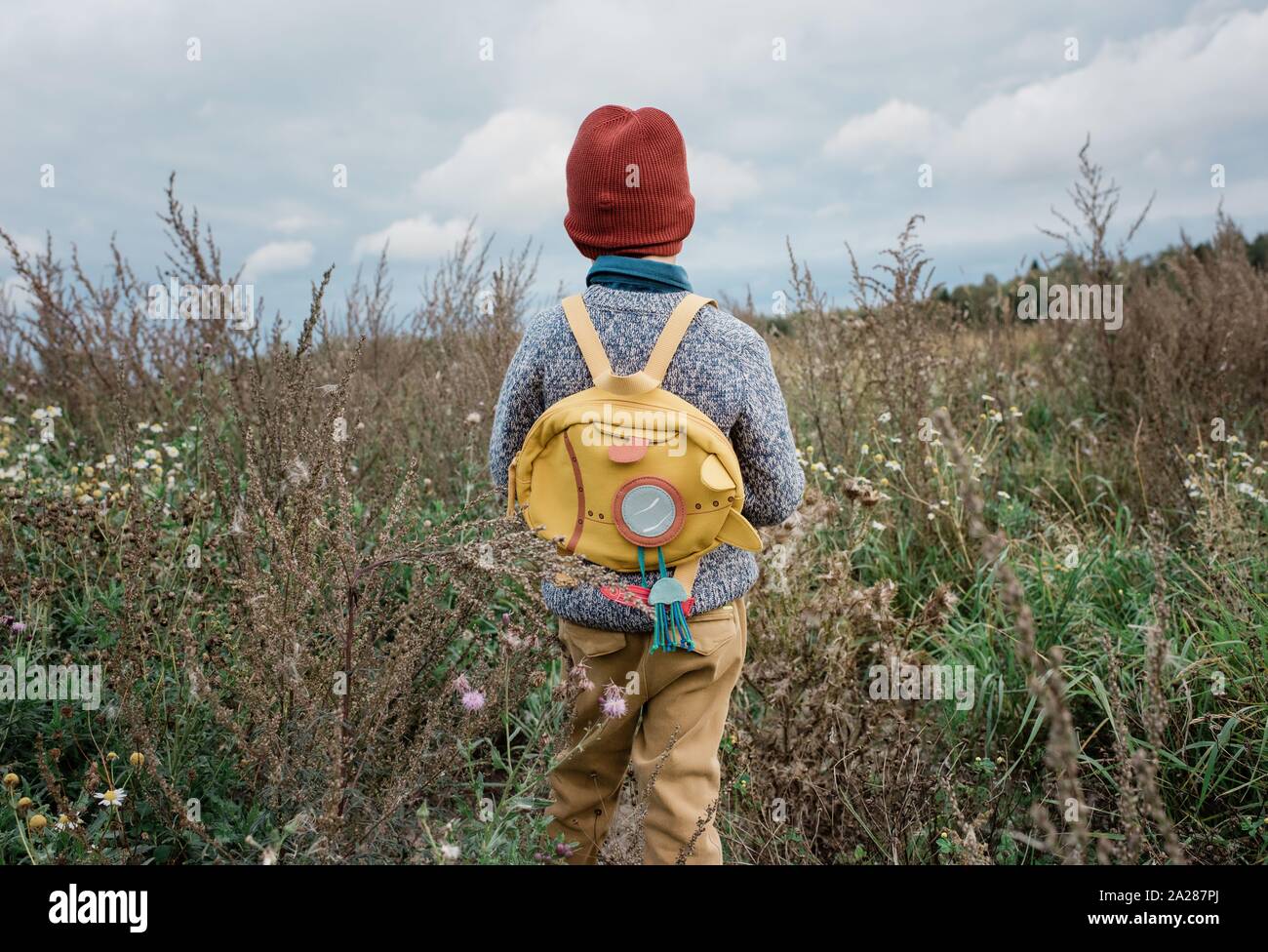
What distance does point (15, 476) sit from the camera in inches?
154

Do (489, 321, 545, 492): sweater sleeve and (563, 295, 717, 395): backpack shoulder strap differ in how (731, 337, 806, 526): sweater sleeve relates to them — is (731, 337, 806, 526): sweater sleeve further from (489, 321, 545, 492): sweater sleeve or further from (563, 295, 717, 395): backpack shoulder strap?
(489, 321, 545, 492): sweater sleeve

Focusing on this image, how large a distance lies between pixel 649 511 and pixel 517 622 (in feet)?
3.07

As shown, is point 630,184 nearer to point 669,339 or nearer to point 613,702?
point 669,339

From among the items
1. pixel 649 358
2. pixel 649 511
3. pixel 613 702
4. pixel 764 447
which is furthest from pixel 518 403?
pixel 613 702

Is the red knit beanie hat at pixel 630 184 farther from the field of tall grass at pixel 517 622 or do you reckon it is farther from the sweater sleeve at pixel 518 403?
the field of tall grass at pixel 517 622

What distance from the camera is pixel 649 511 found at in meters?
1.88

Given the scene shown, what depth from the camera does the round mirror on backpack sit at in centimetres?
186

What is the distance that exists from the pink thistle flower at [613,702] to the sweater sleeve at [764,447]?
1.79 ft

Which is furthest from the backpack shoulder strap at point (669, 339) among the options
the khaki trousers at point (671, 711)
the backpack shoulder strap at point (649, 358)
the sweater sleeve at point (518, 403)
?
the khaki trousers at point (671, 711)

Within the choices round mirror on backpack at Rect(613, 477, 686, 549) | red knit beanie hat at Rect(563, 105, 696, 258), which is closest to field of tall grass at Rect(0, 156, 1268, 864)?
round mirror on backpack at Rect(613, 477, 686, 549)

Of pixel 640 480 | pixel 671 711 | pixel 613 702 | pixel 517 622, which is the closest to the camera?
pixel 640 480
